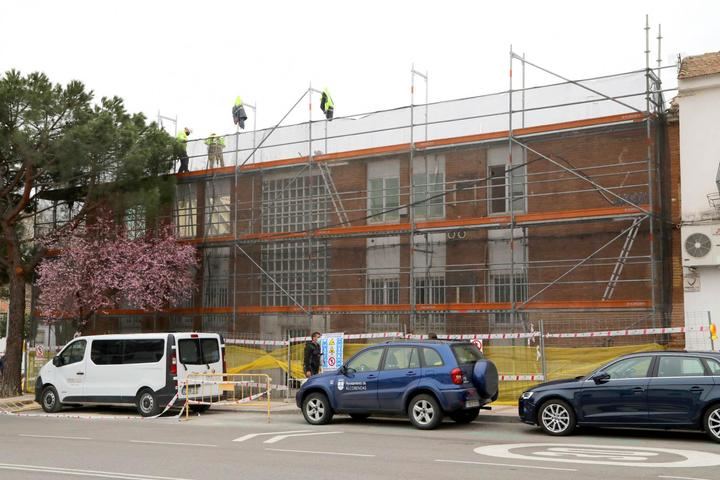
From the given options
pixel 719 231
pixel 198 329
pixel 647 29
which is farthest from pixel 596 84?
pixel 198 329

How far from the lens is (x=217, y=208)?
2667cm

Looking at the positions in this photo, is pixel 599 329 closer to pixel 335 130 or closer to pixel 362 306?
pixel 362 306

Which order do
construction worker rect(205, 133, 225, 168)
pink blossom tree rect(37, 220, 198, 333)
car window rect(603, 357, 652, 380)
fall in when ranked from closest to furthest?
car window rect(603, 357, 652, 380) → pink blossom tree rect(37, 220, 198, 333) → construction worker rect(205, 133, 225, 168)

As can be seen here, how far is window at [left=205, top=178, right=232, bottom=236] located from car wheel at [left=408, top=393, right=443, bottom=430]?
13.4 metres

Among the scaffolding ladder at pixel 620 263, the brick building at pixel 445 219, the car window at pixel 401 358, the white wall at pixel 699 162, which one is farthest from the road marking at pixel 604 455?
the scaffolding ladder at pixel 620 263

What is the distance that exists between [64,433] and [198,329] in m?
11.6

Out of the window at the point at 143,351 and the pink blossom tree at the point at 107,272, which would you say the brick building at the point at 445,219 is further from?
the window at the point at 143,351

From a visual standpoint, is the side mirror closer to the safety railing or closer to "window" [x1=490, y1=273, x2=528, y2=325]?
the safety railing

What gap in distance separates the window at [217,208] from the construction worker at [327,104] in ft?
13.1

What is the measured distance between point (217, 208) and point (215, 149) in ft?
6.24

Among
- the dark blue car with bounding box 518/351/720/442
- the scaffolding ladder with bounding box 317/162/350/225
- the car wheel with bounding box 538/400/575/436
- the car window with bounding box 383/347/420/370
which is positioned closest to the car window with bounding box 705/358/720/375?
the dark blue car with bounding box 518/351/720/442

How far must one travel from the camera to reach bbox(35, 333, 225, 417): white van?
18.1 meters

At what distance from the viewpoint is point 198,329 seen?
2641 centimetres

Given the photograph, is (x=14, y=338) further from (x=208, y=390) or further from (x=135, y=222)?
(x=208, y=390)
